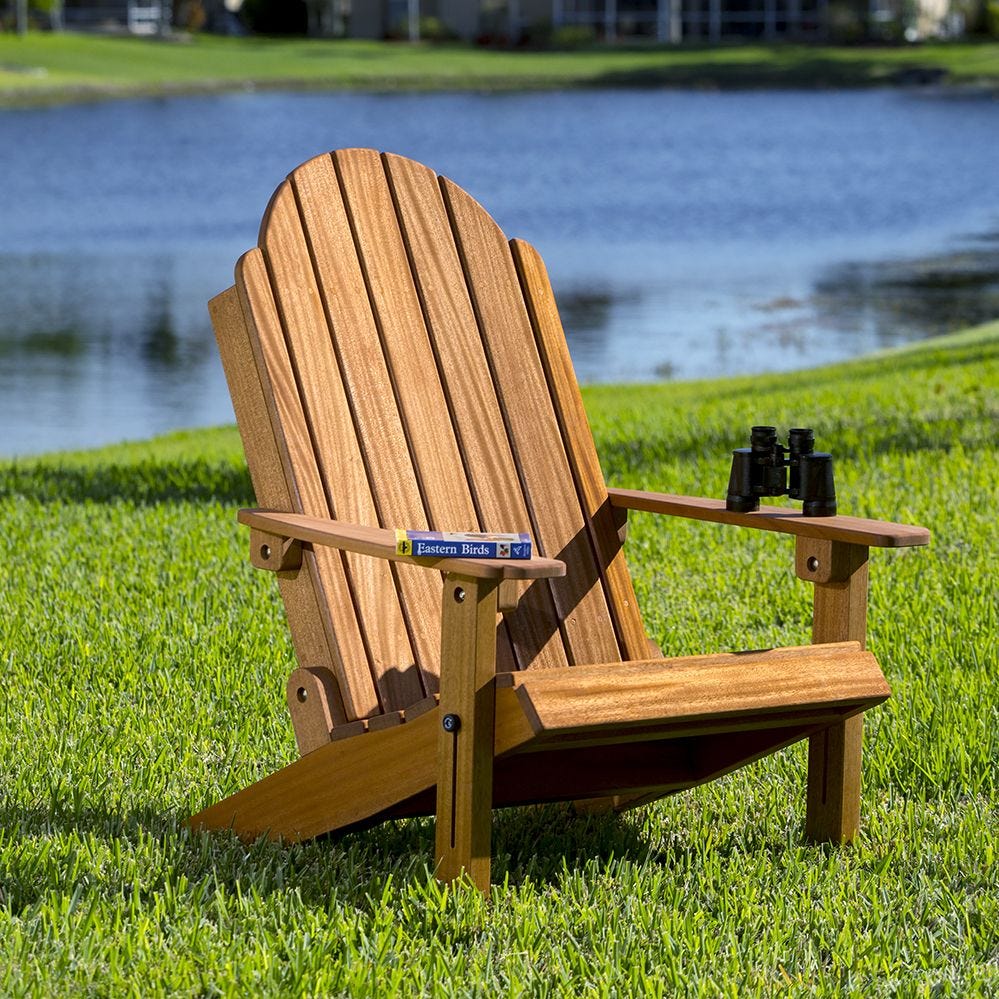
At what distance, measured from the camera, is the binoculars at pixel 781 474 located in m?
3.29

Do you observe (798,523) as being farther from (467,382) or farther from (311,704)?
(311,704)

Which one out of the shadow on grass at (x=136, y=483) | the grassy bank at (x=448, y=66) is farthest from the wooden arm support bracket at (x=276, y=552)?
the grassy bank at (x=448, y=66)

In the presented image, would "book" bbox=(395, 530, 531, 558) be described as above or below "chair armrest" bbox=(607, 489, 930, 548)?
above

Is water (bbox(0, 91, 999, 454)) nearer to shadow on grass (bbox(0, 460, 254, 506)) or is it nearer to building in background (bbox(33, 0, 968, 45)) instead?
shadow on grass (bbox(0, 460, 254, 506))

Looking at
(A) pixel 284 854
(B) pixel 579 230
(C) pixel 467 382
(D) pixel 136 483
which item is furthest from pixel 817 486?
(B) pixel 579 230

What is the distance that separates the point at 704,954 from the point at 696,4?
8660 centimetres

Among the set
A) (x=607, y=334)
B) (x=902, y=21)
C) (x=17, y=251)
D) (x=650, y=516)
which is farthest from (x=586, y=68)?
(x=650, y=516)

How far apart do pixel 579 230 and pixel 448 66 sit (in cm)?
4981

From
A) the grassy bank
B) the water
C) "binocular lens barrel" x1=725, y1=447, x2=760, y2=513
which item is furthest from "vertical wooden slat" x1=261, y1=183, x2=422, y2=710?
the grassy bank

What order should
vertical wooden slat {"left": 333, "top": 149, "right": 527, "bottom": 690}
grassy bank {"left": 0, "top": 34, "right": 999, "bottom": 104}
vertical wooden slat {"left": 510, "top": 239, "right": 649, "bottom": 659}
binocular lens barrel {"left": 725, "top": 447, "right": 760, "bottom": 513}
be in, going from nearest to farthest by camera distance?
binocular lens barrel {"left": 725, "top": 447, "right": 760, "bottom": 513} → vertical wooden slat {"left": 333, "top": 149, "right": 527, "bottom": 690} → vertical wooden slat {"left": 510, "top": 239, "right": 649, "bottom": 659} → grassy bank {"left": 0, "top": 34, "right": 999, "bottom": 104}

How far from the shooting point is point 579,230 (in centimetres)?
2622

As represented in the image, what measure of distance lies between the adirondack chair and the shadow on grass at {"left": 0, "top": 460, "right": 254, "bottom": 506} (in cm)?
323

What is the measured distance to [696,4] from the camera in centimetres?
8462

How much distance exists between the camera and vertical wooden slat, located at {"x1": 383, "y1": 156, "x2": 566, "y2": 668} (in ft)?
11.7
